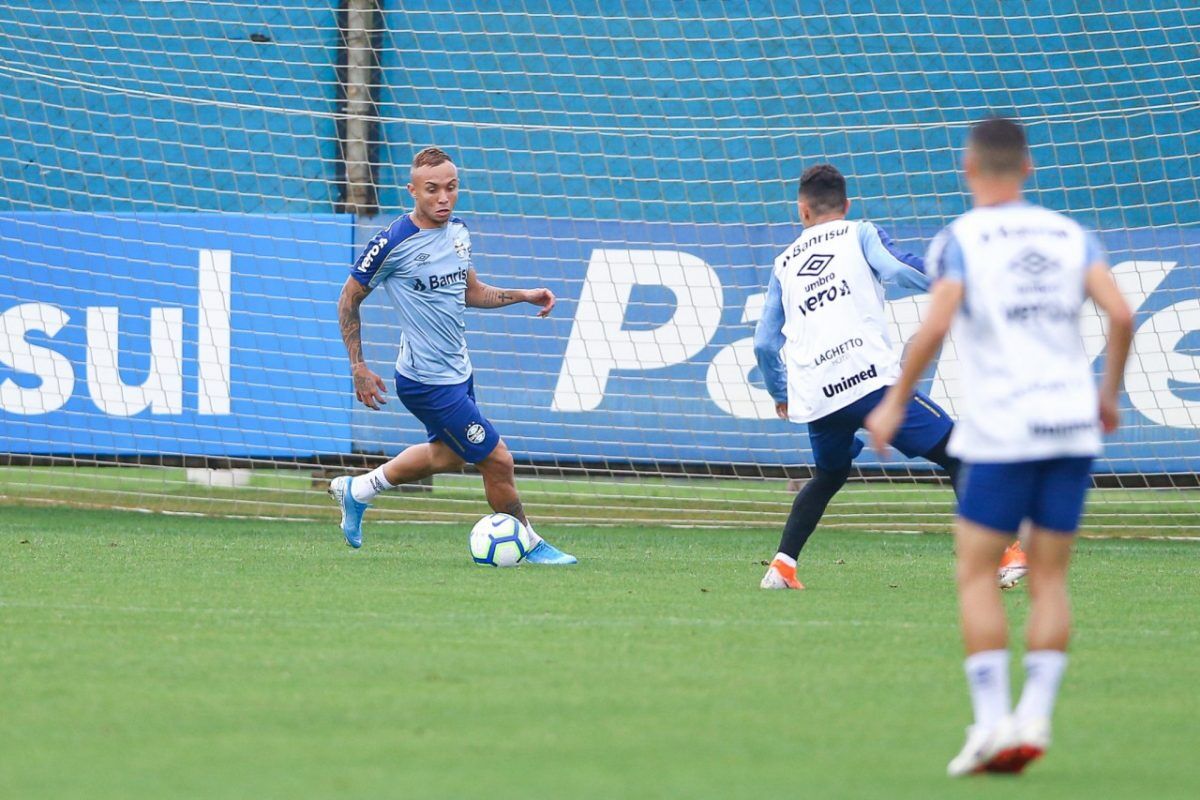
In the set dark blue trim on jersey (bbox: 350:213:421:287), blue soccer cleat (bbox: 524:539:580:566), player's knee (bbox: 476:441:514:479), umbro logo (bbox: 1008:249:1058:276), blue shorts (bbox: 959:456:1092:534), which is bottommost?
blue soccer cleat (bbox: 524:539:580:566)

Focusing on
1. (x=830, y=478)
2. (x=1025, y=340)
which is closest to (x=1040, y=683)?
(x=1025, y=340)

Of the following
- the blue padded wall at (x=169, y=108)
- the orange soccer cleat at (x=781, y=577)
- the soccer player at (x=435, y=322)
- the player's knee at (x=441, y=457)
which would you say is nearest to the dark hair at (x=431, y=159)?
the soccer player at (x=435, y=322)

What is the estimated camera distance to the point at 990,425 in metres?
4.01

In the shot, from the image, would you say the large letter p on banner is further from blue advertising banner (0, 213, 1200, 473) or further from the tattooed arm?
the tattooed arm

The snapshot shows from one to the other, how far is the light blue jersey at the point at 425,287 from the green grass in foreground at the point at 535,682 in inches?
39.6

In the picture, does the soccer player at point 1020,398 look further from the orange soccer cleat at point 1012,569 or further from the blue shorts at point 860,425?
the orange soccer cleat at point 1012,569

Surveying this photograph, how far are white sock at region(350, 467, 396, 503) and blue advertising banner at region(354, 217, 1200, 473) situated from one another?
3340 mm

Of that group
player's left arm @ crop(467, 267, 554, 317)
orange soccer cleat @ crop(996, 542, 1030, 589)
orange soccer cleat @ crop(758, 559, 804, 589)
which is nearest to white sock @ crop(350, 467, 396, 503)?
player's left arm @ crop(467, 267, 554, 317)

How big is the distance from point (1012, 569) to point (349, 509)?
11.3 ft

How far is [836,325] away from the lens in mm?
7434

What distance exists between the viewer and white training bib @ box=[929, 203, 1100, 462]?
3994 millimetres

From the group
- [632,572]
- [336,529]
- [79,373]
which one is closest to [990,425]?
[632,572]

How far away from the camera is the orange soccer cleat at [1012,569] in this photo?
7668mm

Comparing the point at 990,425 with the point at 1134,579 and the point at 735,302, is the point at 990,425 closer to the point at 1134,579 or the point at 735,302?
the point at 1134,579
